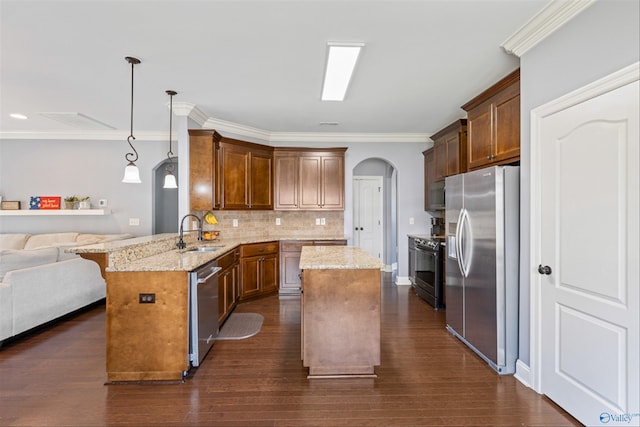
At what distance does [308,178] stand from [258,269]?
1.72 metres

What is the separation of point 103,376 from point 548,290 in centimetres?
350

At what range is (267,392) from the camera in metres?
2.23

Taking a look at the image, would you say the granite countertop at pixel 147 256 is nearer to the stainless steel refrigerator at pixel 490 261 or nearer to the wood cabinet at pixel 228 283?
the wood cabinet at pixel 228 283

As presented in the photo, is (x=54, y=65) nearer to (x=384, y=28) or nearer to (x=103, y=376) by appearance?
(x=103, y=376)

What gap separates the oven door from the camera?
13.4 feet

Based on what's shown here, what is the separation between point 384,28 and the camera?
2.24 m

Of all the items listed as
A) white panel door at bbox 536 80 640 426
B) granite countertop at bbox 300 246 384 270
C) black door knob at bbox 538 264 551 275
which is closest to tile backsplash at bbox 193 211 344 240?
granite countertop at bbox 300 246 384 270

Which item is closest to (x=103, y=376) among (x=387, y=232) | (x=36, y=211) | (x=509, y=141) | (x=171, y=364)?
(x=171, y=364)

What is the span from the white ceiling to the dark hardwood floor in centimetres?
251

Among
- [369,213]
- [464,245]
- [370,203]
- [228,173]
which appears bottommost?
[464,245]

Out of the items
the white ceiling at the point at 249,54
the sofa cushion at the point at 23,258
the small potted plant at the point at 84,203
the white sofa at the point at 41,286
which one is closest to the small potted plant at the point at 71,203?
the small potted plant at the point at 84,203

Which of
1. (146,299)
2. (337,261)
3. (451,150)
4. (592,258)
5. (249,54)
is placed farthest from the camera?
(451,150)

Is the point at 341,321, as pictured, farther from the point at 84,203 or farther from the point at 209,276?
the point at 84,203

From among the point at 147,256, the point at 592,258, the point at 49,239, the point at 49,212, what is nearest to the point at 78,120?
the point at 49,212
